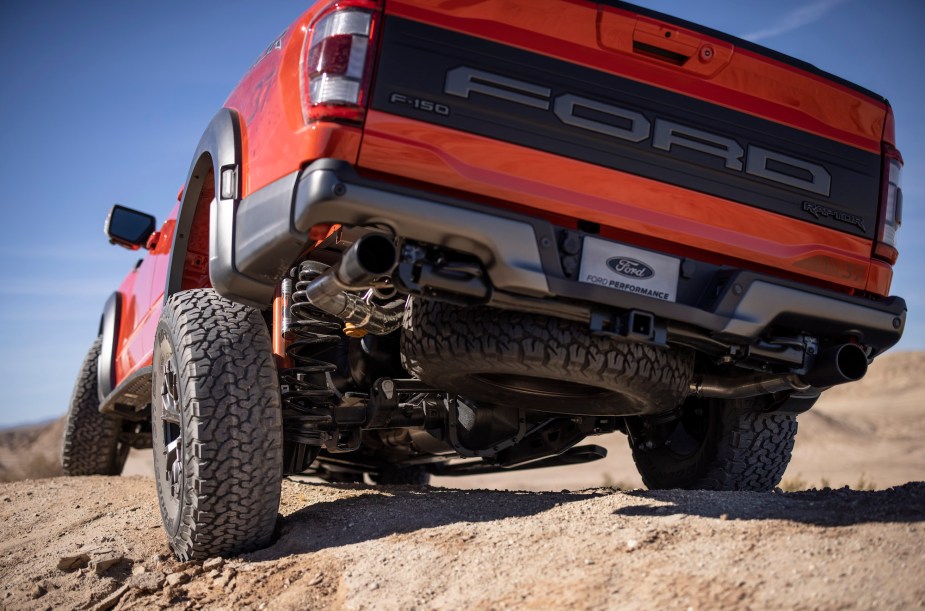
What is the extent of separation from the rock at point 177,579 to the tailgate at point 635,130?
5.91ft

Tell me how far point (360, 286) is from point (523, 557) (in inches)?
42.6

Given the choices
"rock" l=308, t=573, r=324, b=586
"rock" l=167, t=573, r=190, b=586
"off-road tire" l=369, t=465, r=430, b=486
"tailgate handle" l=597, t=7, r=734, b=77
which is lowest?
"rock" l=167, t=573, r=190, b=586

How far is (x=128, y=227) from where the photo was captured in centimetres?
554

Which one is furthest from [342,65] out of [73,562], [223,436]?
[73,562]

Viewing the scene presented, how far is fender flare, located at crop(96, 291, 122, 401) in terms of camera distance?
573 cm

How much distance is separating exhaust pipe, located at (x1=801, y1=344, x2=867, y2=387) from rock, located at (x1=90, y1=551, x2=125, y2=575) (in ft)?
9.78

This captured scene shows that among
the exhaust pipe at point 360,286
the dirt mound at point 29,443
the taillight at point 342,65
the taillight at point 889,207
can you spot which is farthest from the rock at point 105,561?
the dirt mound at point 29,443

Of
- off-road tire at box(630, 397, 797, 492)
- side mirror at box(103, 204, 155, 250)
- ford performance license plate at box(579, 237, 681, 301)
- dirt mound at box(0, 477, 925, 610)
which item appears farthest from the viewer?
side mirror at box(103, 204, 155, 250)

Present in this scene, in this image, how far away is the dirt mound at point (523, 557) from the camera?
2398 millimetres

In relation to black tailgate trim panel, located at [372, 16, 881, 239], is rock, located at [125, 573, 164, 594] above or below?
below

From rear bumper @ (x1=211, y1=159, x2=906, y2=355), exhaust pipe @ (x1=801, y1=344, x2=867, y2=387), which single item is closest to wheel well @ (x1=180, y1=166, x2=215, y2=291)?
rear bumper @ (x1=211, y1=159, x2=906, y2=355)

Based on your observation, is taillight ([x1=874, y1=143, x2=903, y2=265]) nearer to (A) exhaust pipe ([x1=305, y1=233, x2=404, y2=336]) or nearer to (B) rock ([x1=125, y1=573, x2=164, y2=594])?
(A) exhaust pipe ([x1=305, y1=233, x2=404, y2=336])

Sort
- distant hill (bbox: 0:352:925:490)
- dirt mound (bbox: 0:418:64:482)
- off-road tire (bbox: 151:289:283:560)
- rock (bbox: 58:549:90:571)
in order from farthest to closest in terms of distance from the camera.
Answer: dirt mound (bbox: 0:418:64:482)
distant hill (bbox: 0:352:925:490)
rock (bbox: 58:549:90:571)
off-road tire (bbox: 151:289:283:560)

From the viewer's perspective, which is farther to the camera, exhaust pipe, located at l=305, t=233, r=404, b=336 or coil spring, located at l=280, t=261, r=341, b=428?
coil spring, located at l=280, t=261, r=341, b=428
